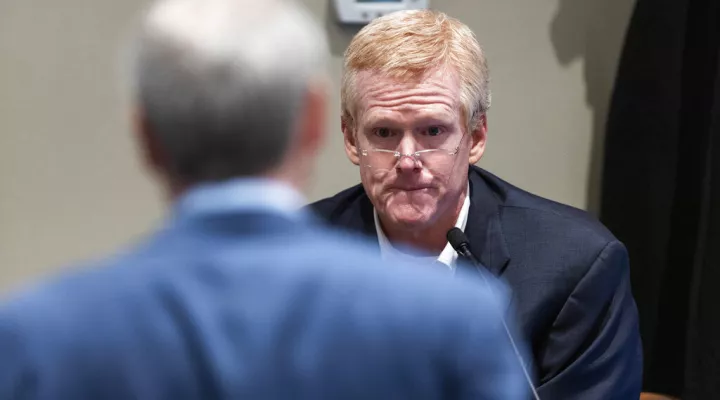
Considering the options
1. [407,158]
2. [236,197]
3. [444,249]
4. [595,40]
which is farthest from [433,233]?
[236,197]

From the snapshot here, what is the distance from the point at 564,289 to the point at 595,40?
0.77 m

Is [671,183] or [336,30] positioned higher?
[336,30]

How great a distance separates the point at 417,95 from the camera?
155 centimetres

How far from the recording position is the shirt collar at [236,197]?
26.5 inches

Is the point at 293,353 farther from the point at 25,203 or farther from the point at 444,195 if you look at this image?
the point at 25,203

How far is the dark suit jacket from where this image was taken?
151 centimetres

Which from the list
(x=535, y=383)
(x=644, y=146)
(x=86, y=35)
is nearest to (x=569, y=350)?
(x=535, y=383)

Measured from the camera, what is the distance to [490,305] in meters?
0.70

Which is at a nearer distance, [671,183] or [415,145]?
[415,145]

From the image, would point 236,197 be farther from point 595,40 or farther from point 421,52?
point 595,40

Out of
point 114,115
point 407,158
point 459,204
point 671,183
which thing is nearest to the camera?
point 407,158

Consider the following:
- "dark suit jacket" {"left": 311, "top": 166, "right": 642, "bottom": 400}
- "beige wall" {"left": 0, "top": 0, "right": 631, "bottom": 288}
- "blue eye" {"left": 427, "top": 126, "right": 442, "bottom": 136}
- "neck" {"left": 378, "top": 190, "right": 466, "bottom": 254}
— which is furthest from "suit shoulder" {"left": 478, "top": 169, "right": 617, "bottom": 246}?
"beige wall" {"left": 0, "top": 0, "right": 631, "bottom": 288}

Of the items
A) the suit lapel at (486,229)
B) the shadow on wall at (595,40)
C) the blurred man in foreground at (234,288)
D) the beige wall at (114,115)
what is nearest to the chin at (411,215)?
the suit lapel at (486,229)

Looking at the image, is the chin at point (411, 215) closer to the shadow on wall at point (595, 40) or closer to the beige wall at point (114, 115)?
the beige wall at point (114, 115)
